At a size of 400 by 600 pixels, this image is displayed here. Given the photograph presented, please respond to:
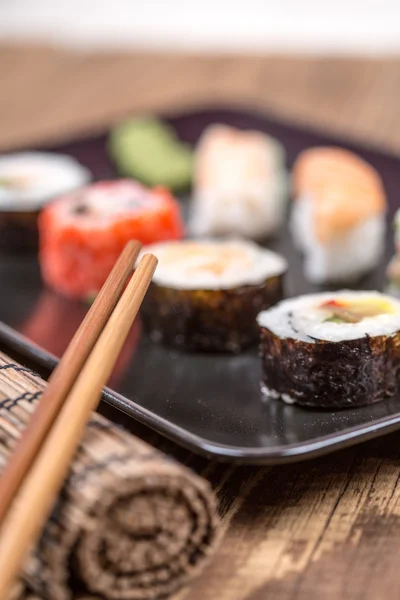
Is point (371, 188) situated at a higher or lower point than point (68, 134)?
higher

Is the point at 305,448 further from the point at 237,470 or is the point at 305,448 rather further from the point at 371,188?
the point at 371,188

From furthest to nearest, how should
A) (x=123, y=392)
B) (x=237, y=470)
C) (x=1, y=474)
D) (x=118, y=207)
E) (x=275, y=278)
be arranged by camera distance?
(x=118, y=207) → (x=275, y=278) → (x=123, y=392) → (x=237, y=470) → (x=1, y=474)

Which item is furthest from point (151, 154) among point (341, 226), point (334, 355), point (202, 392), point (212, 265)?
point (334, 355)

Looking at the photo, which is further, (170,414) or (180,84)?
(180,84)

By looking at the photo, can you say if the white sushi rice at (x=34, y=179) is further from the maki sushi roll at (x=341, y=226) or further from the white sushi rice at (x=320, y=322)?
the white sushi rice at (x=320, y=322)

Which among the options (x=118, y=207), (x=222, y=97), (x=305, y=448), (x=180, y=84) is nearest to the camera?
(x=305, y=448)

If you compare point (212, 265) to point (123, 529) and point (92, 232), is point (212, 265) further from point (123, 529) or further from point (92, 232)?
point (123, 529)

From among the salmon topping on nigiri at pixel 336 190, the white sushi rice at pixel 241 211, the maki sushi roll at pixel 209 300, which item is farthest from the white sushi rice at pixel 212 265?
the white sushi rice at pixel 241 211

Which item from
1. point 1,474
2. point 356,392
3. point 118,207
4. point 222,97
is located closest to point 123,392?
point 356,392
